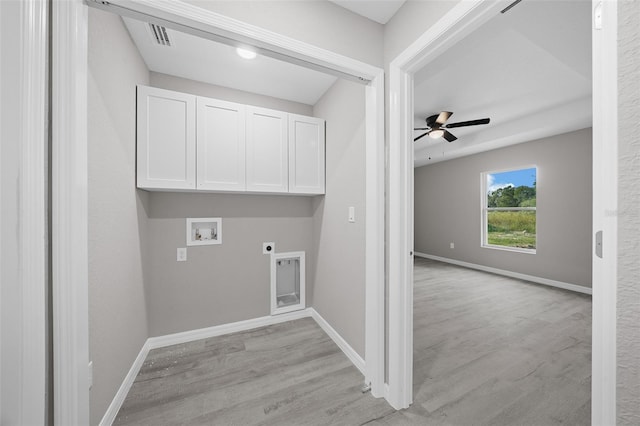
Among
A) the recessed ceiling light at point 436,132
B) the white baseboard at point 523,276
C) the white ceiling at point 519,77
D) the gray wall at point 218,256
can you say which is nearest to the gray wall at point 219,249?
the gray wall at point 218,256

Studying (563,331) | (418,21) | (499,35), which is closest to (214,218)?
(418,21)

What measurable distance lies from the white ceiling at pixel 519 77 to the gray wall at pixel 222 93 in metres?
1.39

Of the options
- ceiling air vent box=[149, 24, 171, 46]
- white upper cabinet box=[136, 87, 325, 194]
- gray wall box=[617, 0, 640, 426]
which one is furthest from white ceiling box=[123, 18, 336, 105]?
gray wall box=[617, 0, 640, 426]

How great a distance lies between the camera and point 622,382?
584 mm

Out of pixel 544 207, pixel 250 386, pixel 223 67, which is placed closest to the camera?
pixel 250 386

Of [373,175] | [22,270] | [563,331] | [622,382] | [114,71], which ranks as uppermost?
[114,71]

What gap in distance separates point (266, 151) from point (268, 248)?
1060 mm

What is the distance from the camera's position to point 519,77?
2.50 meters

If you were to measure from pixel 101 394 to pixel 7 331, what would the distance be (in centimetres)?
84

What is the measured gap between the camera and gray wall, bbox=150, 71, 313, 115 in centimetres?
212

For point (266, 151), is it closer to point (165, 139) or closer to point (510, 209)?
point (165, 139)

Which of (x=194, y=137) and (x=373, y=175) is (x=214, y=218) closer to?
(x=194, y=137)

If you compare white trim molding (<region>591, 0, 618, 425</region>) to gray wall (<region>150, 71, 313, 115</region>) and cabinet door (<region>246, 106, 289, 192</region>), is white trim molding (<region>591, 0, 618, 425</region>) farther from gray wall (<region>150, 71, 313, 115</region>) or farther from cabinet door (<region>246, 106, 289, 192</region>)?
gray wall (<region>150, 71, 313, 115</region>)

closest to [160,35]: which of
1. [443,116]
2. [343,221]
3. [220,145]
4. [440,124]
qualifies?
[220,145]
